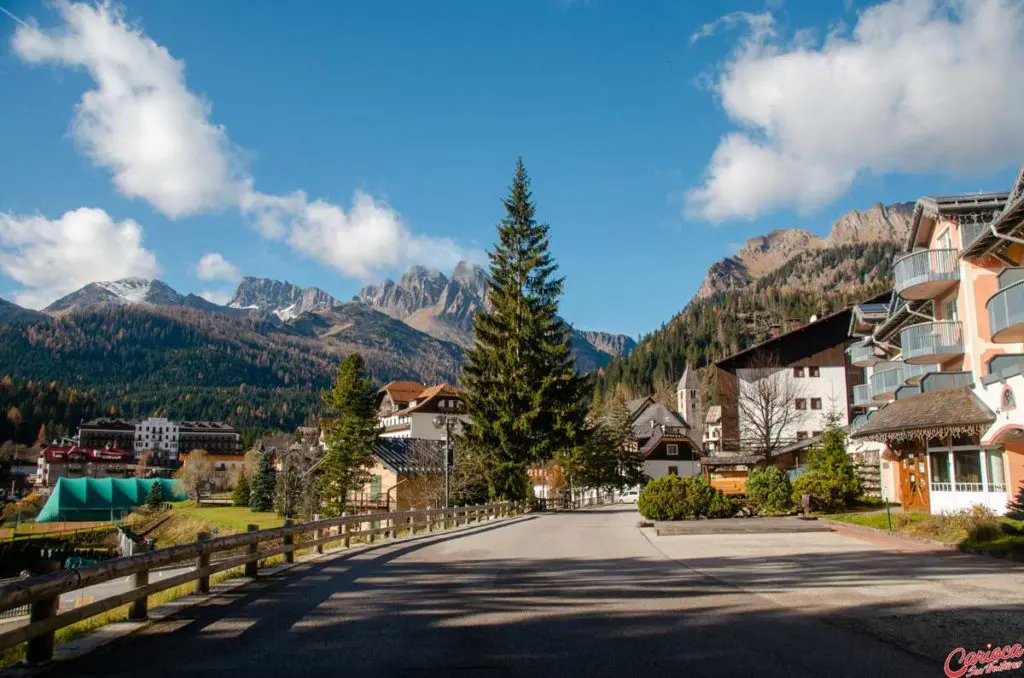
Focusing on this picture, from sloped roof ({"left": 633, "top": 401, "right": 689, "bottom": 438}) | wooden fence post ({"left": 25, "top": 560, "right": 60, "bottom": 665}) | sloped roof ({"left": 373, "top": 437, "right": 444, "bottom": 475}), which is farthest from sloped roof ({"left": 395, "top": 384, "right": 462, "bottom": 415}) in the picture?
wooden fence post ({"left": 25, "top": 560, "right": 60, "bottom": 665})

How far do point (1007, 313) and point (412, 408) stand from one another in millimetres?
76482

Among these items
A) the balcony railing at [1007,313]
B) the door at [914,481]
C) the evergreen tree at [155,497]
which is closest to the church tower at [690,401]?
the evergreen tree at [155,497]

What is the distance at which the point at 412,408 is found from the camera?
92.9 meters

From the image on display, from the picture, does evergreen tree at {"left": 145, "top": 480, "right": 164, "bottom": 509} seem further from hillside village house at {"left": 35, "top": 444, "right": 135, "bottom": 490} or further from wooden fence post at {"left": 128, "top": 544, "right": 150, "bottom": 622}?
wooden fence post at {"left": 128, "top": 544, "right": 150, "bottom": 622}

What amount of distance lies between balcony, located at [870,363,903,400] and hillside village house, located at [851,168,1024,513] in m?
1.51

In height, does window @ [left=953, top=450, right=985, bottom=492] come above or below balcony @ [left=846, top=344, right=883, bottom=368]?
below

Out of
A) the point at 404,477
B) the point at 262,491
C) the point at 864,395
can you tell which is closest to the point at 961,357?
the point at 864,395

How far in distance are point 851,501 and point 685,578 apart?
22131 mm

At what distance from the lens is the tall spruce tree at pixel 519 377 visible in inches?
1581

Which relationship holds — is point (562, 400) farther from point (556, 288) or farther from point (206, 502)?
point (206, 502)

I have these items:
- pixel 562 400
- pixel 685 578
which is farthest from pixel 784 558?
pixel 562 400

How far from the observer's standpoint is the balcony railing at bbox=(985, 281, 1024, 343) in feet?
69.1

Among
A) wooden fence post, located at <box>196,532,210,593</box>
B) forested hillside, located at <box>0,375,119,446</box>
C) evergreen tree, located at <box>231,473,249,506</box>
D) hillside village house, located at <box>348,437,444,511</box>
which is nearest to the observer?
wooden fence post, located at <box>196,532,210,593</box>

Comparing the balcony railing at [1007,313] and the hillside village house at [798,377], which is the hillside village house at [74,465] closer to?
the hillside village house at [798,377]
